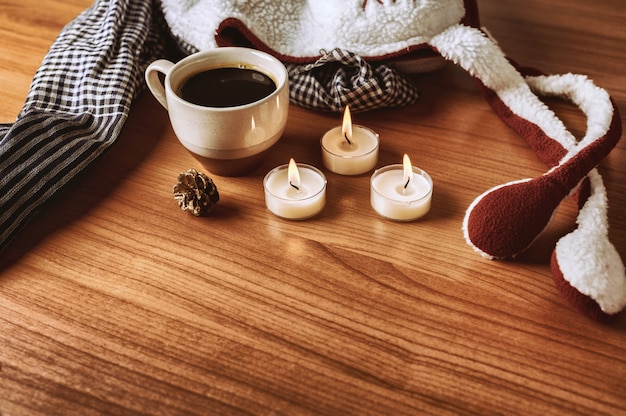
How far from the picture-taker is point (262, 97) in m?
0.60

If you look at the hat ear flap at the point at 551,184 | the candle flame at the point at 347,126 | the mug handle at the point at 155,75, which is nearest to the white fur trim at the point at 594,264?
the hat ear flap at the point at 551,184

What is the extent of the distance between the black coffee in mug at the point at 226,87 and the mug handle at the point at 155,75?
2cm

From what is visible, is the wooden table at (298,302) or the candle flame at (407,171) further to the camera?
the candle flame at (407,171)

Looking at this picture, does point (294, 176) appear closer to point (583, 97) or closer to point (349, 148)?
point (349, 148)

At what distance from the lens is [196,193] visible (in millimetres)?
573

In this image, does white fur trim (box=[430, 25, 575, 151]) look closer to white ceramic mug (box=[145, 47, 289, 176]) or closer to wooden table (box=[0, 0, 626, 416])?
wooden table (box=[0, 0, 626, 416])

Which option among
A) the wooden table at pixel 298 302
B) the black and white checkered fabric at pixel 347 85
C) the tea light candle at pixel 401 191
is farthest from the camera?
the black and white checkered fabric at pixel 347 85

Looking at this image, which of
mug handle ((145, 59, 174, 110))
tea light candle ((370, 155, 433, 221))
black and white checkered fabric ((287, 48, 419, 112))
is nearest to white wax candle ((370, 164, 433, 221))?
tea light candle ((370, 155, 433, 221))

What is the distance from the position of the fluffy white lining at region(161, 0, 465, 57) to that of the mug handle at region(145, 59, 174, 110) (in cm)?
11

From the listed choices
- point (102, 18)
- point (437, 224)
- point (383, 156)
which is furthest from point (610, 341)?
point (102, 18)

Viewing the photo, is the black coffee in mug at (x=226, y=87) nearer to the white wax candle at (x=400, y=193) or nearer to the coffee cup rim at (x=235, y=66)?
the coffee cup rim at (x=235, y=66)

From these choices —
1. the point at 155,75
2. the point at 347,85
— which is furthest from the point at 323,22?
the point at 155,75

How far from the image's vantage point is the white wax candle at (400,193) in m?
0.56

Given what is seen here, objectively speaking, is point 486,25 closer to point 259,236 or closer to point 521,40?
point 521,40
